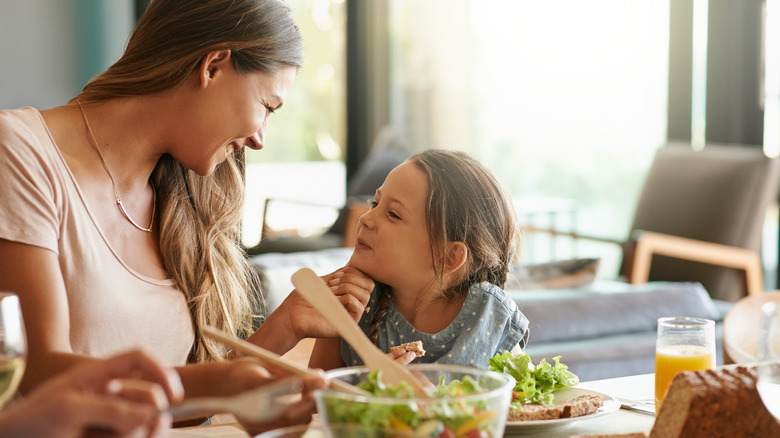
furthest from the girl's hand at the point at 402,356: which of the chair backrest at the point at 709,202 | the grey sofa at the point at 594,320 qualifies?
the chair backrest at the point at 709,202

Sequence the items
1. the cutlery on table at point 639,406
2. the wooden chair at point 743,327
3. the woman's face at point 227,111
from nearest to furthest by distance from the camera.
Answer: the cutlery on table at point 639,406
the woman's face at point 227,111
the wooden chair at point 743,327

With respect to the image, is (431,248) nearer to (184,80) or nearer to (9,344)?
(184,80)

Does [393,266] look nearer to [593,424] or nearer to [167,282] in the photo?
[167,282]

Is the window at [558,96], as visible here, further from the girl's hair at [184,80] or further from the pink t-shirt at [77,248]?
the pink t-shirt at [77,248]

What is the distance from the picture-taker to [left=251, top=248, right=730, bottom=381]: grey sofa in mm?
2414

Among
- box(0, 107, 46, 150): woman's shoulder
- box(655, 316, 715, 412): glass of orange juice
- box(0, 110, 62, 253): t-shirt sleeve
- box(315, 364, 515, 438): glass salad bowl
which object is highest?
box(0, 107, 46, 150): woman's shoulder

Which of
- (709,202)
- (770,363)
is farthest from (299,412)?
(709,202)

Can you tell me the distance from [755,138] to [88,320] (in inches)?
158

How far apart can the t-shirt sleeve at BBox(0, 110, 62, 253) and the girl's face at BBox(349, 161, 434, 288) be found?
0.52 meters

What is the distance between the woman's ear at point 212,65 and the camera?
1.44m

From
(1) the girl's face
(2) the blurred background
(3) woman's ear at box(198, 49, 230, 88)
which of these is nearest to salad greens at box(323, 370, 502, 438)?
(1) the girl's face

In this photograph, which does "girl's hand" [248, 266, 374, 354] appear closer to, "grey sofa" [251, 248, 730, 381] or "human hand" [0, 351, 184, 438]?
"human hand" [0, 351, 184, 438]

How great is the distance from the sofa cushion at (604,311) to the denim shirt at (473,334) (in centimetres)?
92

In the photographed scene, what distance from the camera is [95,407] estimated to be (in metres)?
0.62
